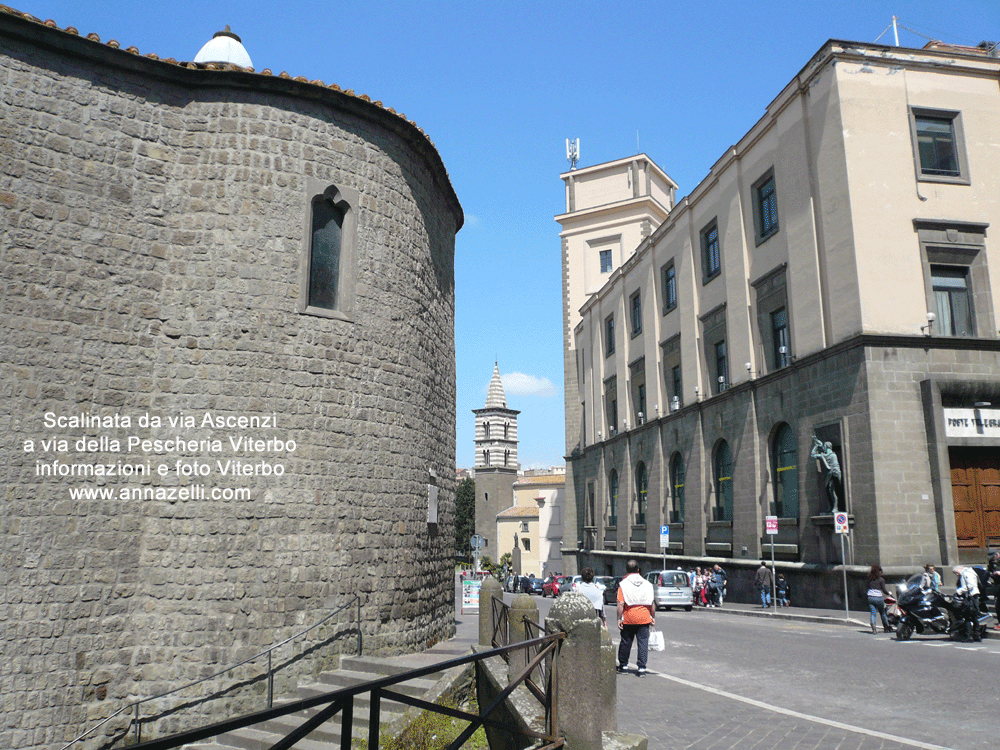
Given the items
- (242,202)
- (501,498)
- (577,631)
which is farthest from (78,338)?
(501,498)

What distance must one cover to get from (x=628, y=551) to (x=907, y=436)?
21.6 m

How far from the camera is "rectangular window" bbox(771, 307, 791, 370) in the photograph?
25.1 meters

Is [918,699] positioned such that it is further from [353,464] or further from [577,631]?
[353,464]

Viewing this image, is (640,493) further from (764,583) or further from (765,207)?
(765,207)

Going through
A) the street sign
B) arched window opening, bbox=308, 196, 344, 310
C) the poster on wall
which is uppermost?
arched window opening, bbox=308, 196, 344, 310

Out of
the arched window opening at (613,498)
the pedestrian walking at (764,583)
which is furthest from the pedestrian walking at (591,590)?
the arched window opening at (613,498)

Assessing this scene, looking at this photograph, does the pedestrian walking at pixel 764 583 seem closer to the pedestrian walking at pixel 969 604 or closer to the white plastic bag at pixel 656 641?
the pedestrian walking at pixel 969 604

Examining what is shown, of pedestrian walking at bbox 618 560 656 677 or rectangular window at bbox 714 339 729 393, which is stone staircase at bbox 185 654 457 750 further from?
rectangular window at bbox 714 339 729 393

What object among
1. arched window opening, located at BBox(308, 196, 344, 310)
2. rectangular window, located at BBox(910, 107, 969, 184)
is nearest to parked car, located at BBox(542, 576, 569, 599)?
rectangular window, located at BBox(910, 107, 969, 184)

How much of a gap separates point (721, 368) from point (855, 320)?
9748mm

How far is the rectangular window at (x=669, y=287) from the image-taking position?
35.3 metres

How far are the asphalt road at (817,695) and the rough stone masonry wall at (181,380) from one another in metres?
5.01

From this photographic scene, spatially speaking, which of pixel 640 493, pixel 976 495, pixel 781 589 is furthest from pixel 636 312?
pixel 976 495

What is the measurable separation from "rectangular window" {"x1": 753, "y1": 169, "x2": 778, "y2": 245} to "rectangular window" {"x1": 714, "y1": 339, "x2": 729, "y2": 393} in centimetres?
503
